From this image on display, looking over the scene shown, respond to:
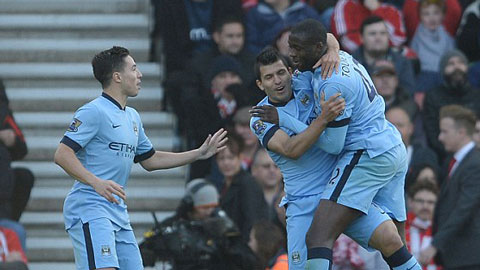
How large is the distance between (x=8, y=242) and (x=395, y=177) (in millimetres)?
4467

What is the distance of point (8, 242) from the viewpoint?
12047mm

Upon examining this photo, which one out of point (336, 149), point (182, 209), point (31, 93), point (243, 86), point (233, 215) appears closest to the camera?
point (336, 149)

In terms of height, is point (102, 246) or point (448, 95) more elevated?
point (448, 95)

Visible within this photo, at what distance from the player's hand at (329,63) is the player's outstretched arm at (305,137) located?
0.17 meters

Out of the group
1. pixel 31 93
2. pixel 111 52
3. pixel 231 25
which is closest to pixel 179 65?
pixel 231 25

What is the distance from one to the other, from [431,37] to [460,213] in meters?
3.48

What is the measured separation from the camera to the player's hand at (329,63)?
8.62 metres

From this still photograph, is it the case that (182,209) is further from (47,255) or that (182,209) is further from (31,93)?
(31,93)

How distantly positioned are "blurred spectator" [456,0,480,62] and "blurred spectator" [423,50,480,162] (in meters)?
1.03

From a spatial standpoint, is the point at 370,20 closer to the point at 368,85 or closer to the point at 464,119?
the point at 464,119

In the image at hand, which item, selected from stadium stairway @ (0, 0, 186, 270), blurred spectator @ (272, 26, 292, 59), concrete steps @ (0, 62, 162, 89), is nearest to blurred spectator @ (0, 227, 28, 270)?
stadium stairway @ (0, 0, 186, 270)

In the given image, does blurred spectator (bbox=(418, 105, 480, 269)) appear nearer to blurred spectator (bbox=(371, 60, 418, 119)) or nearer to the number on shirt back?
blurred spectator (bbox=(371, 60, 418, 119))

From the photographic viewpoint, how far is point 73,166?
28.2 ft

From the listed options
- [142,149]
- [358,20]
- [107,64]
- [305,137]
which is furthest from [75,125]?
[358,20]
